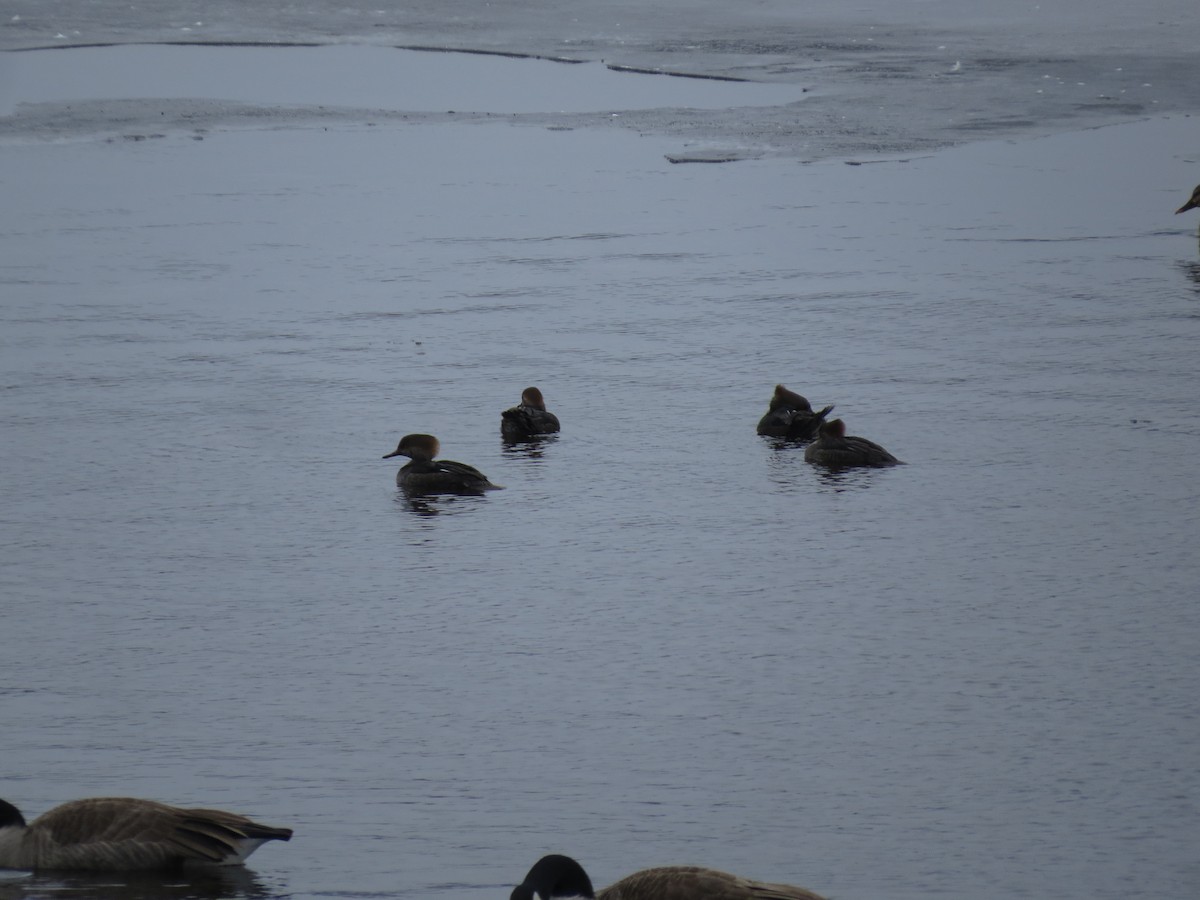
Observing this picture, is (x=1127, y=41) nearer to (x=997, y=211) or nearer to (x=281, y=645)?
(x=997, y=211)

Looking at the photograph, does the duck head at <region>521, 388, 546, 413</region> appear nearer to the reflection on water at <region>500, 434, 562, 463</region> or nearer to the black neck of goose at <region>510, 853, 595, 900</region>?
the reflection on water at <region>500, 434, 562, 463</region>

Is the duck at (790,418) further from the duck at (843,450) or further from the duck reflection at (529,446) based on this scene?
the duck reflection at (529,446)

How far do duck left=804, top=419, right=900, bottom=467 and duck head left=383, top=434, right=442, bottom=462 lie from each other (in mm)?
2047

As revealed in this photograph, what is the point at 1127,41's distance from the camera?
2580cm

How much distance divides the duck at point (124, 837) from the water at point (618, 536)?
0.09m

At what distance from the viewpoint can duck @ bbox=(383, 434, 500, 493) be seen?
9539 mm

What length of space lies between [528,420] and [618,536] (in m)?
1.86

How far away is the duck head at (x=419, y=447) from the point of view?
9.73 m

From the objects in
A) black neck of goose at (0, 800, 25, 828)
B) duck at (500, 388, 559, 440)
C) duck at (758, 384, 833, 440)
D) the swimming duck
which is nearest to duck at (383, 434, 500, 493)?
duck at (500, 388, 559, 440)

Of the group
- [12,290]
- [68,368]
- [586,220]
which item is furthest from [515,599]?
[586,220]

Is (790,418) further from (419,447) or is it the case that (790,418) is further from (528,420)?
(419,447)

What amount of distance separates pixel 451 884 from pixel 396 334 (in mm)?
8144

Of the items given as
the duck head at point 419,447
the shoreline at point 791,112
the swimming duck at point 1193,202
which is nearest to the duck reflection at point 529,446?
the duck head at point 419,447

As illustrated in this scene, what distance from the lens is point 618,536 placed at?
8688mm
